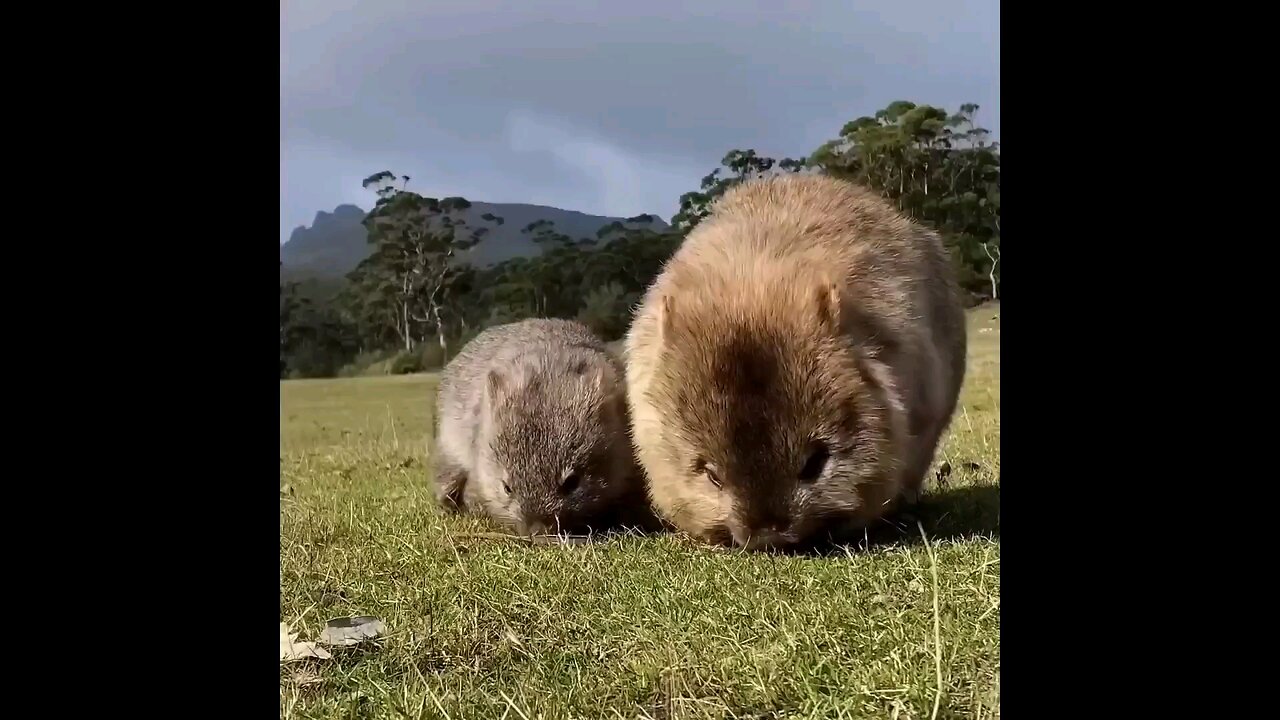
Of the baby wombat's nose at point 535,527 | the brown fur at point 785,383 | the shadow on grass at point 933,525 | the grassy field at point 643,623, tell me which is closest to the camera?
the grassy field at point 643,623

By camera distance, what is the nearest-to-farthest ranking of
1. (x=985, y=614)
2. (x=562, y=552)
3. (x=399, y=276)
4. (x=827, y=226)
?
1. (x=985, y=614)
2. (x=562, y=552)
3. (x=827, y=226)
4. (x=399, y=276)

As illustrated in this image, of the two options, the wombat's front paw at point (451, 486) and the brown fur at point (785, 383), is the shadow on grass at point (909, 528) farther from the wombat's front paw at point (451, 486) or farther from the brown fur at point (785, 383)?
the wombat's front paw at point (451, 486)

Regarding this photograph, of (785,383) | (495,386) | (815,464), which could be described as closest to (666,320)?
(785,383)

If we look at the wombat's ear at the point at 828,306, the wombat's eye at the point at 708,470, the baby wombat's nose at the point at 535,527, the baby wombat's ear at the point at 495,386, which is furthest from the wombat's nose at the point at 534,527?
the wombat's ear at the point at 828,306

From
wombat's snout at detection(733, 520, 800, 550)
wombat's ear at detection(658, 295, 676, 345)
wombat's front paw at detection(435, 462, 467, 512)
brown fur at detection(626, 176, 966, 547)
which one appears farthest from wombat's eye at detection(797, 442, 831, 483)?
wombat's front paw at detection(435, 462, 467, 512)
